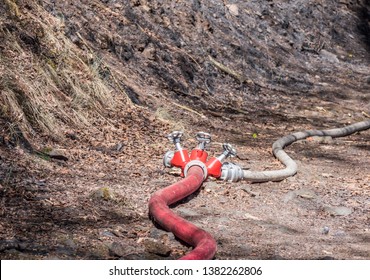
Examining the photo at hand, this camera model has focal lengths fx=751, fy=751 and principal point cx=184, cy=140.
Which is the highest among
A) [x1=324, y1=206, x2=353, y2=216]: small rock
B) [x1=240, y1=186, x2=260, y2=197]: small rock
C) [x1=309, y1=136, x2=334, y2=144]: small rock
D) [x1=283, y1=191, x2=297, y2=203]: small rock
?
[x1=324, y1=206, x2=353, y2=216]: small rock

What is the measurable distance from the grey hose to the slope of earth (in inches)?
3.7

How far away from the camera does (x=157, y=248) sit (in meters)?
5.11

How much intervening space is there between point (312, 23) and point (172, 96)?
770cm

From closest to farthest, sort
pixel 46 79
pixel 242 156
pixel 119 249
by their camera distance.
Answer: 1. pixel 119 249
2. pixel 46 79
3. pixel 242 156

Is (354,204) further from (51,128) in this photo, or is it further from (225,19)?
(225,19)

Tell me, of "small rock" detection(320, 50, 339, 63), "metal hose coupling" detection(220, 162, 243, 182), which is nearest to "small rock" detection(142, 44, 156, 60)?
"metal hose coupling" detection(220, 162, 243, 182)

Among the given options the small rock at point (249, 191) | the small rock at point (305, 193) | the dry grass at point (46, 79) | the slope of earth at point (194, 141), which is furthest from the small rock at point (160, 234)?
the dry grass at point (46, 79)

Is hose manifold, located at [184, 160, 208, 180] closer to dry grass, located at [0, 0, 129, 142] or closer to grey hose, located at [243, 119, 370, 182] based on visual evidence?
grey hose, located at [243, 119, 370, 182]

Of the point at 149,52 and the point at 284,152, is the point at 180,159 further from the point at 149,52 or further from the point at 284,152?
the point at 149,52

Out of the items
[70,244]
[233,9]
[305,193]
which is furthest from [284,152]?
[233,9]

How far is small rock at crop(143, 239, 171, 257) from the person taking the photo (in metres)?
5.07

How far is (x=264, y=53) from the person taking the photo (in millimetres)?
14141

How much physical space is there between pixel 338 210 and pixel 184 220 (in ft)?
6.55

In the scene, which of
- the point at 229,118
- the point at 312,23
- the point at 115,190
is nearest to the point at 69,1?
the point at 229,118
